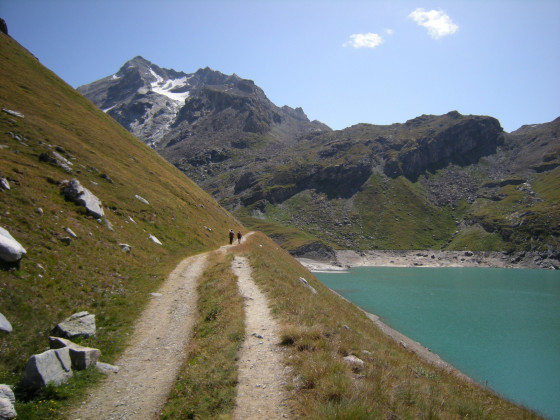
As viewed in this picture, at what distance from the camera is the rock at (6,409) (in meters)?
9.12

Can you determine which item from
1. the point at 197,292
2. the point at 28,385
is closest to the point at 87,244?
the point at 197,292

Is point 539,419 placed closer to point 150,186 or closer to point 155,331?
point 155,331

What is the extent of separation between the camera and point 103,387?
11703 mm

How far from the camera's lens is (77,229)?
24656 millimetres

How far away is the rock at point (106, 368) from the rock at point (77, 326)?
8.85ft

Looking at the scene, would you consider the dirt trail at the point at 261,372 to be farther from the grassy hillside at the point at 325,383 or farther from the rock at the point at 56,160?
the rock at the point at 56,160

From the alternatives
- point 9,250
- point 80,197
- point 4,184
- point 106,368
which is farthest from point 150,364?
point 80,197

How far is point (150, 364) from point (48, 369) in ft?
12.9

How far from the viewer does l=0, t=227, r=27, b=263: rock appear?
52.2ft

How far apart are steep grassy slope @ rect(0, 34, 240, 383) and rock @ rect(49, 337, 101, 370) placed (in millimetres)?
826

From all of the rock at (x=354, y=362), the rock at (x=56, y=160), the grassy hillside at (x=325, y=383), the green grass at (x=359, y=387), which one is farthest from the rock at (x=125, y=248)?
the rock at (x=354, y=362)

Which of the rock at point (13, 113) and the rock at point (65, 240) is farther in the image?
the rock at point (13, 113)

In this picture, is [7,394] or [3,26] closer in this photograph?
[7,394]

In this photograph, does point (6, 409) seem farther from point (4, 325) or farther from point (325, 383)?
point (325, 383)
